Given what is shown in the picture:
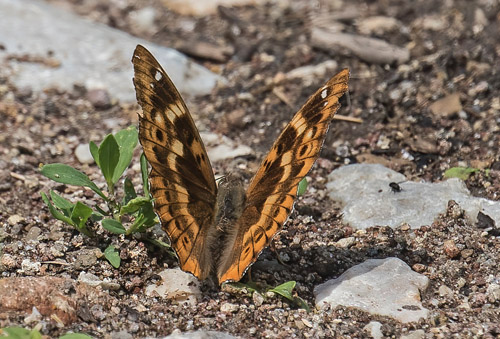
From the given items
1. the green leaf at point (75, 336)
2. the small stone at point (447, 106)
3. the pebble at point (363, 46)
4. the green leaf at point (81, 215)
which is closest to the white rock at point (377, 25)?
the pebble at point (363, 46)

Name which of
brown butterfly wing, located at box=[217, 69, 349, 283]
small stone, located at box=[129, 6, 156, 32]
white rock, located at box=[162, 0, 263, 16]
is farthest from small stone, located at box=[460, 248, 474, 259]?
small stone, located at box=[129, 6, 156, 32]

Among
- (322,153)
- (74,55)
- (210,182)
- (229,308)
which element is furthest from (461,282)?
(74,55)

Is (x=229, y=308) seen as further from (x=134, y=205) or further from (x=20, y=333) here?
(x=20, y=333)

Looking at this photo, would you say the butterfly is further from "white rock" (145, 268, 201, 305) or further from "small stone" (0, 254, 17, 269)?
"small stone" (0, 254, 17, 269)

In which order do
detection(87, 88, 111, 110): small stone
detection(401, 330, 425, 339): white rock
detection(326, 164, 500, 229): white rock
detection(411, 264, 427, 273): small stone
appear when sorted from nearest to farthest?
detection(401, 330, 425, 339): white rock
detection(411, 264, 427, 273): small stone
detection(326, 164, 500, 229): white rock
detection(87, 88, 111, 110): small stone

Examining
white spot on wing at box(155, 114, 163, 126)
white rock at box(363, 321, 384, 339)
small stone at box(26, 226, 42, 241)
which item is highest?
white spot on wing at box(155, 114, 163, 126)

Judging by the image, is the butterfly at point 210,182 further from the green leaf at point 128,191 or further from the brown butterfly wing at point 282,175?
the green leaf at point 128,191


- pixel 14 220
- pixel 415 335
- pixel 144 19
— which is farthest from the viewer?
pixel 144 19
